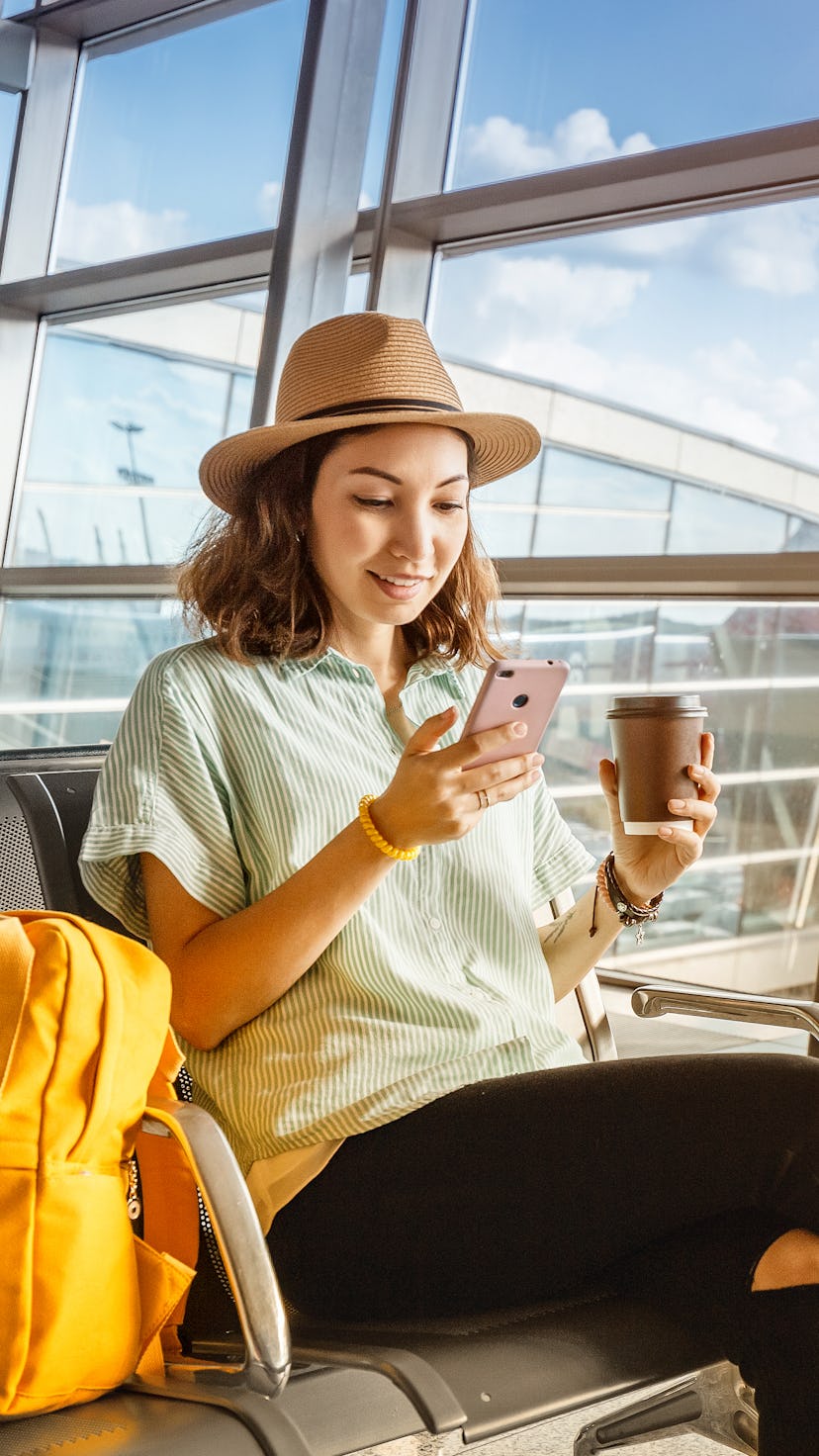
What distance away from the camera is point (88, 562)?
4.66 meters

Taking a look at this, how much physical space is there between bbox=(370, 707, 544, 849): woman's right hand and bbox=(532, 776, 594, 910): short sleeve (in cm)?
47

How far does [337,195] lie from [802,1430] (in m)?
3.22

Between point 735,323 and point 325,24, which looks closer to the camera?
point 735,323

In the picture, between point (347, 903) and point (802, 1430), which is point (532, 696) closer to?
point (347, 903)

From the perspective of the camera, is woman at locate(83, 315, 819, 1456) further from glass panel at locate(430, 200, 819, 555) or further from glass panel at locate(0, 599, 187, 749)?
glass panel at locate(0, 599, 187, 749)

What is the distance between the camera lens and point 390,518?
1.48 meters

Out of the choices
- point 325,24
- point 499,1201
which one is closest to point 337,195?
point 325,24

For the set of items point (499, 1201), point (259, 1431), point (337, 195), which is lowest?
point (259, 1431)

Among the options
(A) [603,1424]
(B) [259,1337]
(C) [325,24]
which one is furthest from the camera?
(C) [325,24]

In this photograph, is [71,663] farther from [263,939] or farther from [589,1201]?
[589,1201]

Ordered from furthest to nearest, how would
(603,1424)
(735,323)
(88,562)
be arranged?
(88,562) < (735,323) < (603,1424)

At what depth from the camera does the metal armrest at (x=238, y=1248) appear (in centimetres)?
96

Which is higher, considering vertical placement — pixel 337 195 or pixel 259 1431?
pixel 337 195

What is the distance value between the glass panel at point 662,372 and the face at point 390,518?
5.00 ft
